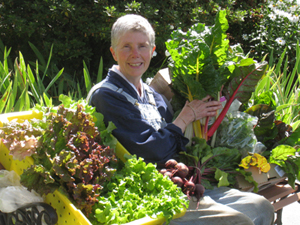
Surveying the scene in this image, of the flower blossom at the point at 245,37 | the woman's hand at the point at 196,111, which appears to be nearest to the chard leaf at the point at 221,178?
the woman's hand at the point at 196,111

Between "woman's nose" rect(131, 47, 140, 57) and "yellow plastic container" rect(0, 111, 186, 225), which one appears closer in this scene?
"yellow plastic container" rect(0, 111, 186, 225)

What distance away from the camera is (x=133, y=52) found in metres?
2.19

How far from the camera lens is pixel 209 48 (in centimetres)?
216

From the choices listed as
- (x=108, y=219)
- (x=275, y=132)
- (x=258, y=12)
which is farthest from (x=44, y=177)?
(x=258, y=12)

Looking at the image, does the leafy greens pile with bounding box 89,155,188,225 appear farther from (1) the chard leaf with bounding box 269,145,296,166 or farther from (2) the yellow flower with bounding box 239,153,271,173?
(1) the chard leaf with bounding box 269,145,296,166

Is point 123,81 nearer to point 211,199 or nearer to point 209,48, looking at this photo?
point 209,48

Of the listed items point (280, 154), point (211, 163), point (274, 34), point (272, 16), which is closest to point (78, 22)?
point (211, 163)

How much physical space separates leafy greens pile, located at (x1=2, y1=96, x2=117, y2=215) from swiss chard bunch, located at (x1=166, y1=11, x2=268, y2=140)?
0.82m

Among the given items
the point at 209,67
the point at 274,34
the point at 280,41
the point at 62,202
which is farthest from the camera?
the point at 274,34

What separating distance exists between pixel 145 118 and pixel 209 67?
590 mm

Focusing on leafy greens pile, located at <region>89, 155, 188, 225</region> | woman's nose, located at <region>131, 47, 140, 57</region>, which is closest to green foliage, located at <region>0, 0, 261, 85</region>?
woman's nose, located at <region>131, 47, 140, 57</region>

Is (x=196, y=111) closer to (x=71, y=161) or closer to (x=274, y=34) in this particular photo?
(x=71, y=161)

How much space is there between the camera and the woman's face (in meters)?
2.16

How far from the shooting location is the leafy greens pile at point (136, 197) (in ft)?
4.82
